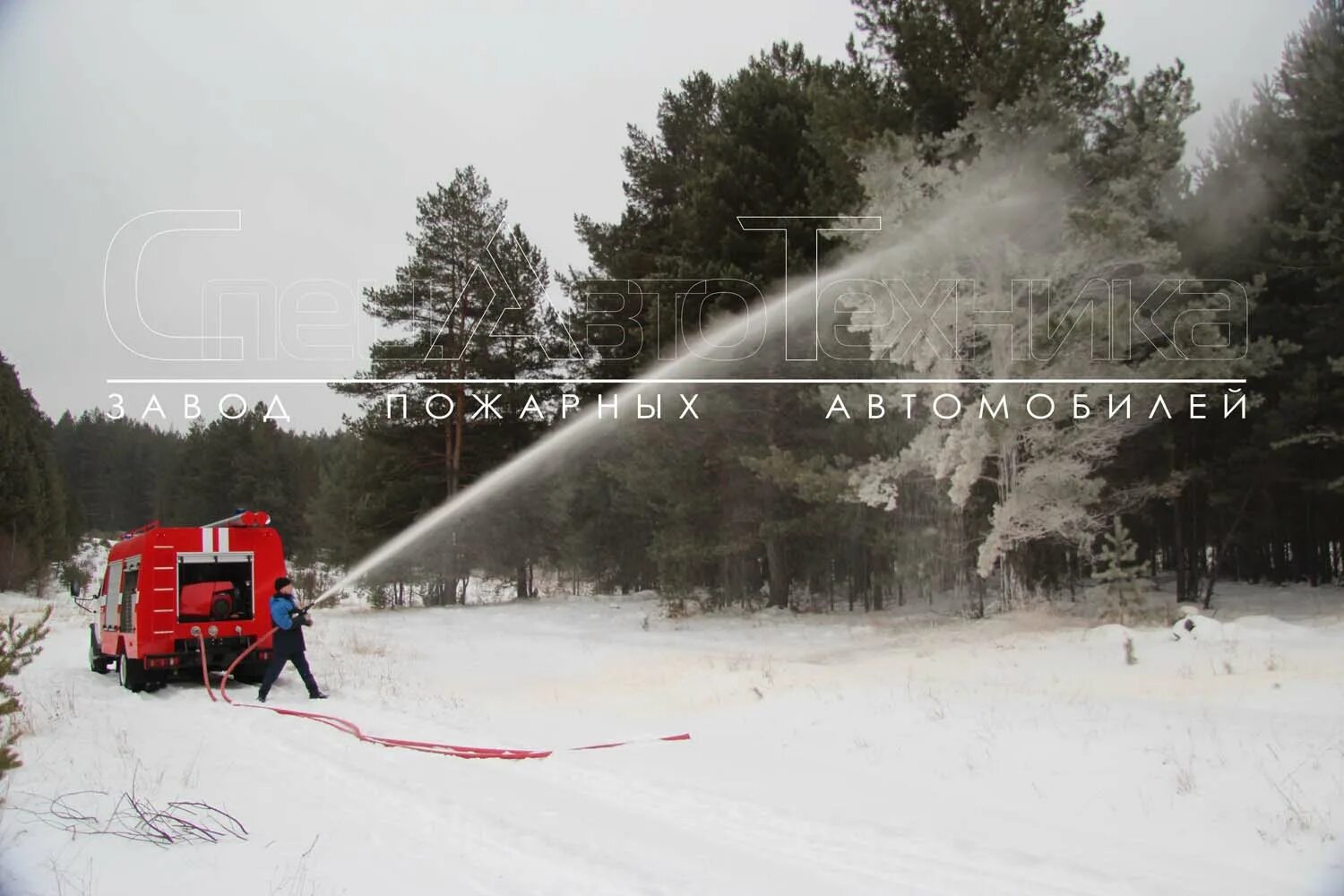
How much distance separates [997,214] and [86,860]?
622 inches

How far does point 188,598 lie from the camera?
15422 mm

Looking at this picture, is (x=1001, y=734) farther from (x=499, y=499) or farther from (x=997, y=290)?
(x=499, y=499)

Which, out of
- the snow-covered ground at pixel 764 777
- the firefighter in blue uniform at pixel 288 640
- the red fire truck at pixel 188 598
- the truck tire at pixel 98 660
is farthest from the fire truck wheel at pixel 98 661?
the firefighter in blue uniform at pixel 288 640

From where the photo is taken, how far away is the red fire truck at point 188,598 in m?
13.8

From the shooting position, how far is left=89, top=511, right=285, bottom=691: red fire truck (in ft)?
45.1

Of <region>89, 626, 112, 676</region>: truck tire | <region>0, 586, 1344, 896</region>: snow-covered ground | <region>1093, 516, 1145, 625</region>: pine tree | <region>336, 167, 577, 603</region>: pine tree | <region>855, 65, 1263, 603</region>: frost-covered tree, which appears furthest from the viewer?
<region>336, 167, 577, 603</region>: pine tree

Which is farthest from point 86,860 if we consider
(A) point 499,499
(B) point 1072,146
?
(A) point 499,499

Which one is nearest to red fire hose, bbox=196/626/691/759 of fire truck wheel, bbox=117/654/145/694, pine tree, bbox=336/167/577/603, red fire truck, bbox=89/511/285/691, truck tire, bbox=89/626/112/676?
red fire truck, bbox=89/511/285/691

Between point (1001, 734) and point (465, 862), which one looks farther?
point (1001, 734)

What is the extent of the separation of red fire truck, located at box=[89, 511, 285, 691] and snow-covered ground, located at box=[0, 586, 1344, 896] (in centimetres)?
65

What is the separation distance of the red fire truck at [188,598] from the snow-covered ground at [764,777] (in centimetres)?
65

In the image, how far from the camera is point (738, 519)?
23734 mm

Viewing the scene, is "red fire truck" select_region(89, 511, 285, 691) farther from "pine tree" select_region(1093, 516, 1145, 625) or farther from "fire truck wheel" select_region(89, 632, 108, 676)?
"pine tree" select_region(1093, 516, 1145, 625)

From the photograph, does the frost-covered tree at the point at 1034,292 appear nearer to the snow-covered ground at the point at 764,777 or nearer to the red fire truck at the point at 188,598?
the snow-covered ground at the point at 764,777
